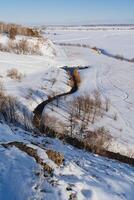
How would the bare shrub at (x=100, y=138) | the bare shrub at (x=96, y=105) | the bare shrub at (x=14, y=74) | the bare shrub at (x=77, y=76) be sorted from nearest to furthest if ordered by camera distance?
the bare shrub at (x=100, y=138), the bare shrub at (x=96, y=105), the bare shrub at (x=14, y=74), the bare shrub at (x=77, y=76)

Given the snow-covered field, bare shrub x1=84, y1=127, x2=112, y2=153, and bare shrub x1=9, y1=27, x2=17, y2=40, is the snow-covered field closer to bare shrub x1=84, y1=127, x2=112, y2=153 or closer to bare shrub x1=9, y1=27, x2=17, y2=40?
bare shrub x1=84, y1=127, x2=112, y2=153

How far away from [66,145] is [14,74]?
26920 millimetres

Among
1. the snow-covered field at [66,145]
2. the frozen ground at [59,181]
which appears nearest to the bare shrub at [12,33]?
the snow-covered field at [66,145]

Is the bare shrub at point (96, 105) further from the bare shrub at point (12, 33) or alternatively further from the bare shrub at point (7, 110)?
the bare shrub at point (12, 33)

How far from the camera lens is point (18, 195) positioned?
709 cm

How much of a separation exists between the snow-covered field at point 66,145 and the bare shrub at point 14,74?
444 millimetres

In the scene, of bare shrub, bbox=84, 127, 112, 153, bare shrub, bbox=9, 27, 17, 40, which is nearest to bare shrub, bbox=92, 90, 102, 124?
bare shrub, bbox=84, 127, 112, 153

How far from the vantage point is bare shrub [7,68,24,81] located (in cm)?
3878

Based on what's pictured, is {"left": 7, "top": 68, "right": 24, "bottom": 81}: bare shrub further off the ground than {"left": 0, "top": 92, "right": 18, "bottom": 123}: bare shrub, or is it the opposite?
{"left": 7, "top": 68, "right": 24, "bottom": 81}: bare shrub

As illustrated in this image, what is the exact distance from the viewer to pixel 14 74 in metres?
39.2

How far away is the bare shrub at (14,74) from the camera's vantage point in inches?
1527

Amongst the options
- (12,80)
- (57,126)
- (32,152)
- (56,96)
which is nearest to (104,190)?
(32,152)

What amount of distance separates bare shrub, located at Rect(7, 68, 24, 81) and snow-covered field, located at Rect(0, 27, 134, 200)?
0.44 meters

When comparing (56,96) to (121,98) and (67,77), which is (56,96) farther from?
(67,77)
